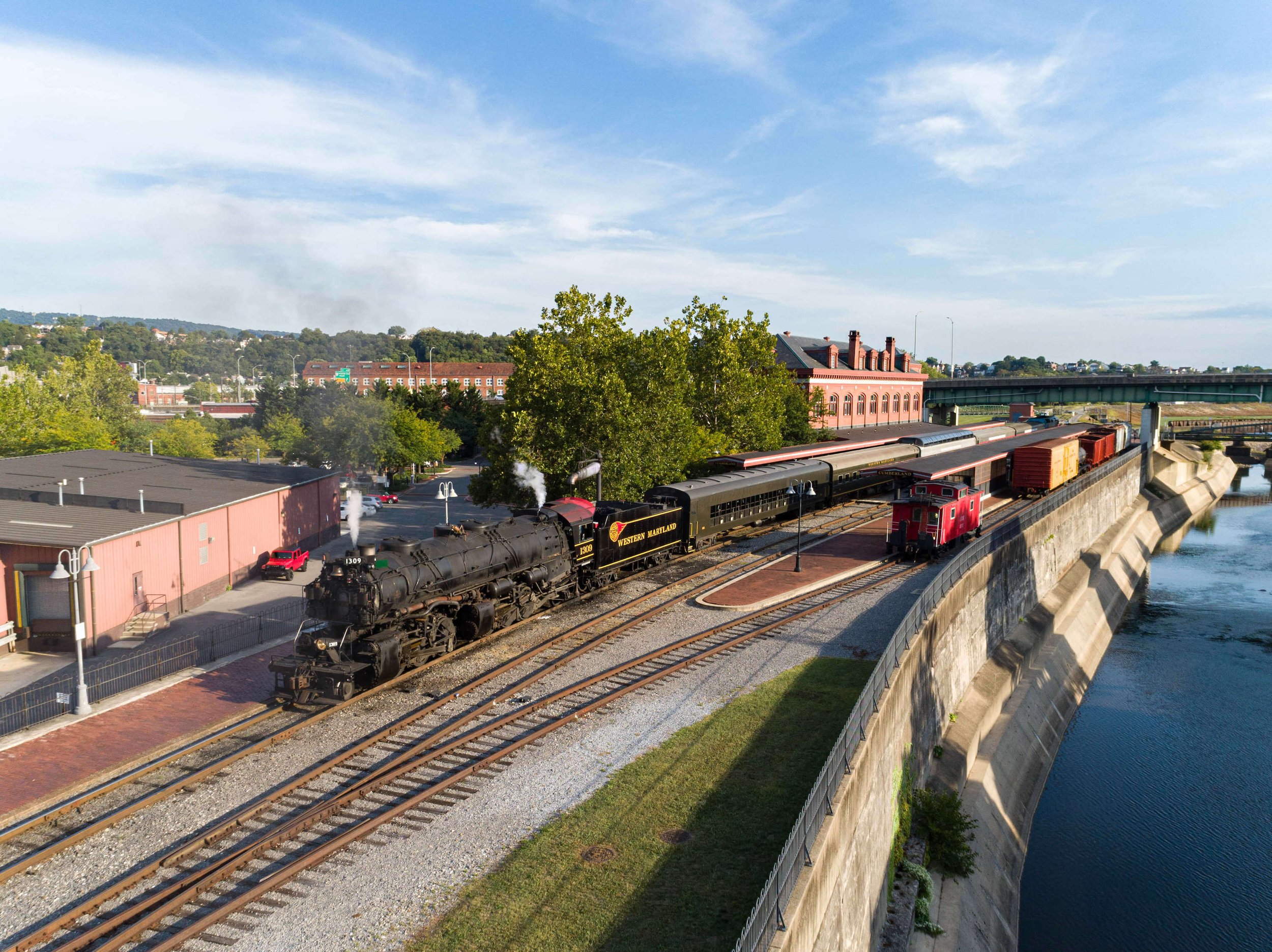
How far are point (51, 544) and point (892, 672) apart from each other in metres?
22.6

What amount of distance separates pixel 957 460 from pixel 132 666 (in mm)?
40780

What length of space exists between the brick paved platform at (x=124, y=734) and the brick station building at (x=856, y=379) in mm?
55601

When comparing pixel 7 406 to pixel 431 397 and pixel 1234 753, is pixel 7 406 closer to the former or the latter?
pixel 431 397

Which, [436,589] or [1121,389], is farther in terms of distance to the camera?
[1121,389]

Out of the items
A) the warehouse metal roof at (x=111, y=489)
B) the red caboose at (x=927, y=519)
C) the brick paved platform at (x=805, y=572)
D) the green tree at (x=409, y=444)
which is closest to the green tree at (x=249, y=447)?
the green tree at (x=409, y=444)

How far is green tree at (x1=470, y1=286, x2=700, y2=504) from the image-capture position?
3484cm

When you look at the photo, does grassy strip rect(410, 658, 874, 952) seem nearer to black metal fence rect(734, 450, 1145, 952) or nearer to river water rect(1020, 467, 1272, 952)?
black metal fence rect(734, 450, 1145, 952)

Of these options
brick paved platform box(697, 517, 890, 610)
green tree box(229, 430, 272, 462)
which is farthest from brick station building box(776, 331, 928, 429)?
green tree box(229, 430, 272, 462)

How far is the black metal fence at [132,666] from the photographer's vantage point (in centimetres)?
1778

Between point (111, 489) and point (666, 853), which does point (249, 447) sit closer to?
point (111, 489)

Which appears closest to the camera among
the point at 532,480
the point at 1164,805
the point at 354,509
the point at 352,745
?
the point at 352,745

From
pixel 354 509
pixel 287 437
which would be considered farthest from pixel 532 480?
pixel 287 437

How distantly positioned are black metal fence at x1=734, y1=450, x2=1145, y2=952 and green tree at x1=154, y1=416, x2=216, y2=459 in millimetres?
54461

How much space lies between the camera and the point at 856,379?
76562mm
